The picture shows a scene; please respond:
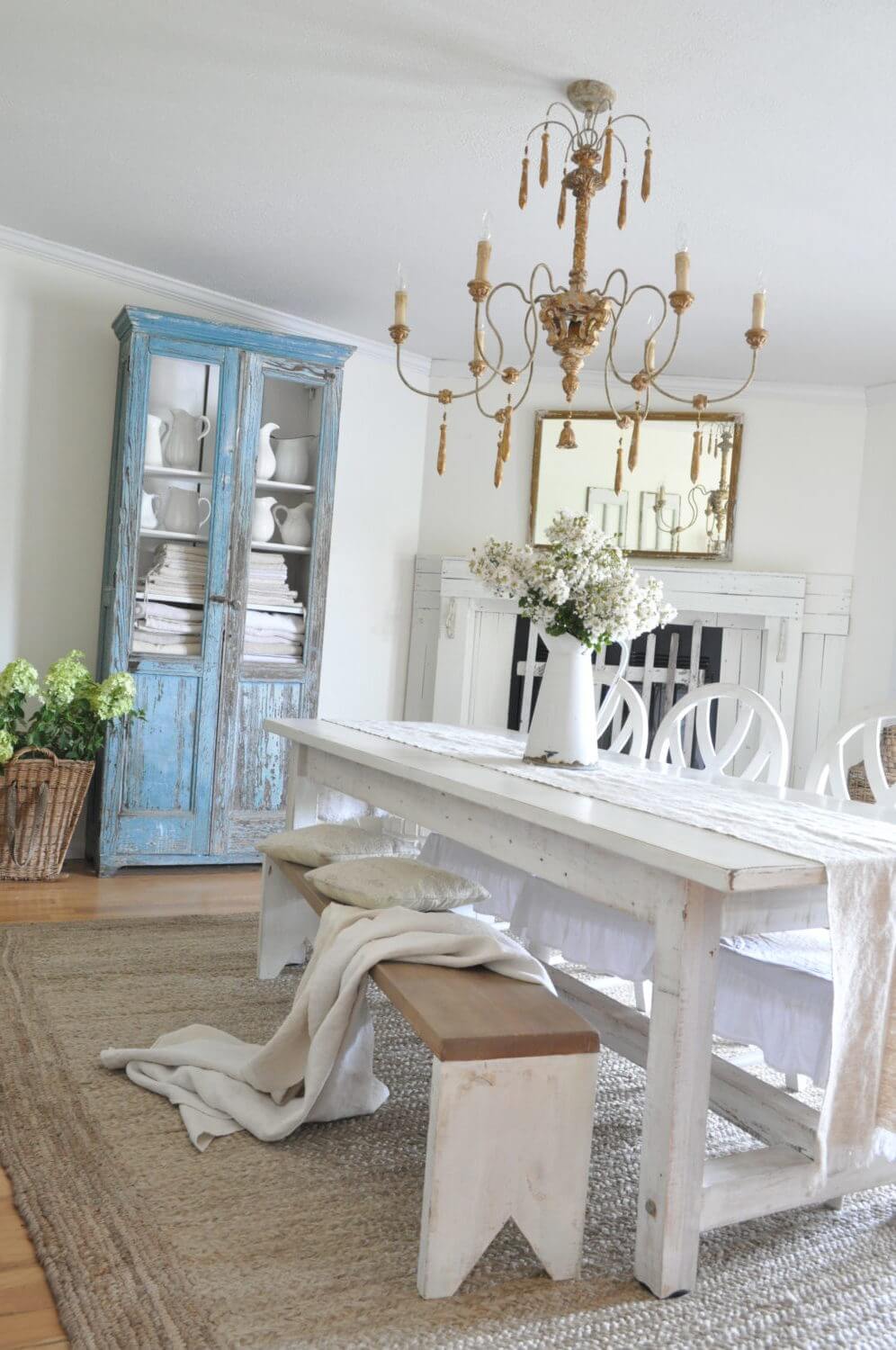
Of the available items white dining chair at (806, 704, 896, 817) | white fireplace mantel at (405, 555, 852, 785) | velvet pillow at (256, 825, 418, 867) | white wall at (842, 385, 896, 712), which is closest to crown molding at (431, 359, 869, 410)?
white wall at (842, 385, 896, 712)

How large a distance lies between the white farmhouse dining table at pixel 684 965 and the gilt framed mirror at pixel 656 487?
10.5 feet

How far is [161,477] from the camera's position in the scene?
14.3 feet

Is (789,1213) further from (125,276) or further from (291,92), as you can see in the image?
(125,276)

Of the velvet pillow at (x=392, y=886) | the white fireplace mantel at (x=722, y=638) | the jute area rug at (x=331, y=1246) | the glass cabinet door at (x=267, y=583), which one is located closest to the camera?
the jute area rug at (x=331, y=1246)

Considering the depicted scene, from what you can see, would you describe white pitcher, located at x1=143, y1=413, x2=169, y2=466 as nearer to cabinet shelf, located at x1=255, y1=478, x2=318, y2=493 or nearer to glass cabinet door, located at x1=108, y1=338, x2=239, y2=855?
glass cabinet door, located at x1=108, y1=338, x2=239, y2=855

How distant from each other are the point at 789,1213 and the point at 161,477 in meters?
3.37

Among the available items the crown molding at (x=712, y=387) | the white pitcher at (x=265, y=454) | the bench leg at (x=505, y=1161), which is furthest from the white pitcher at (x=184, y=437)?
the bench leg at (x=505, y=1161)

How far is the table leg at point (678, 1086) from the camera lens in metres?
1.67

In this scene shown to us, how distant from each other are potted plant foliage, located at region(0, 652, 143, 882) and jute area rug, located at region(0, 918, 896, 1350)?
1524 millimetres

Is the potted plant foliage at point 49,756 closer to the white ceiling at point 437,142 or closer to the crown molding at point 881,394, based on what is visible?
the white ceiling at point 437,142

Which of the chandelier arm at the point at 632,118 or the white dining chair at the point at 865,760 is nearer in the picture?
the white dining chair at the point at 865,760

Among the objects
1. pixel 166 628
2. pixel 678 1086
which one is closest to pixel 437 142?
pixel 166 628

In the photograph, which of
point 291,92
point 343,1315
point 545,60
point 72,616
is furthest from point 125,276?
Result: point 343,1315

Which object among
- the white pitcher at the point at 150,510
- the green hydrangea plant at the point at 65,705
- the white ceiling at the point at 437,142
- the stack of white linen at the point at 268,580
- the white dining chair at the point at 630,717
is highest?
Answer: the white ceiling at the point at 437,142
